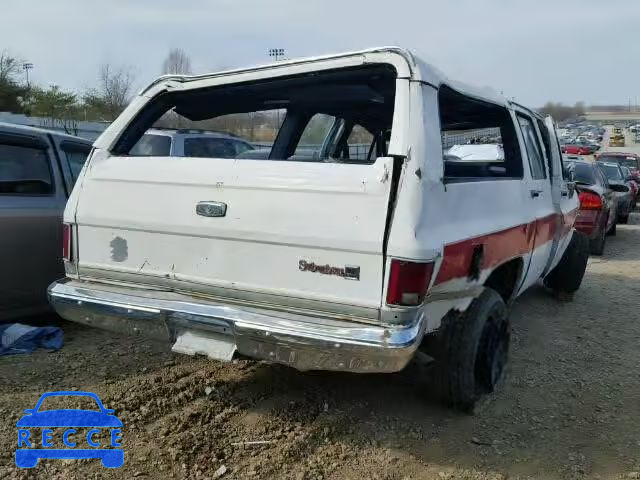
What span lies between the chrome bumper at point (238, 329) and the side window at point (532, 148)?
229cm

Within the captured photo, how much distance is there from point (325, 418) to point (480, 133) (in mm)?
3343

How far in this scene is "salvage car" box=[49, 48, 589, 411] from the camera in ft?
9.50

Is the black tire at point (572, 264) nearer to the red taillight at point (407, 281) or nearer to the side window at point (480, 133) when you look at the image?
the side window at point (480, 133)

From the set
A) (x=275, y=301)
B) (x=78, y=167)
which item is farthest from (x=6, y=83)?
(x=275, y=301)

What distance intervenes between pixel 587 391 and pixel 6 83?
51018mm

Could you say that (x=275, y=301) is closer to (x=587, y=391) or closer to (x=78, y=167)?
(x=587, y=391)

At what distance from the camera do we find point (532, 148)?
4.79m

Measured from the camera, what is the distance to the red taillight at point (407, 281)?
283 cm

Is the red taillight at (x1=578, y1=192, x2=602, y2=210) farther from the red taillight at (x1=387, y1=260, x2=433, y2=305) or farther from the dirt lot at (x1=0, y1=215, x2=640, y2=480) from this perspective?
the red taillight at (x1=387, y1=260, x2=433, y2=305)

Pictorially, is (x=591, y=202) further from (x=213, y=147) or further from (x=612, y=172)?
(x=612, y=172)

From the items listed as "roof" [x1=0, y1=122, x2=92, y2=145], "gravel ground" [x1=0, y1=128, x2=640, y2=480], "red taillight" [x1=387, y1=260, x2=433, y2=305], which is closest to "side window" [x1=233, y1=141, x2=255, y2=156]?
"roof" [x1=0, y1=122, x2=92, y2=145]

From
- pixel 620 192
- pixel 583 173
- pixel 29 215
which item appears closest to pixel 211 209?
pixel 29 215

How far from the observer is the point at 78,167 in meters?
5.28

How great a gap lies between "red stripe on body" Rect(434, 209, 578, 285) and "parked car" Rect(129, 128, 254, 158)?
6.23 ft
